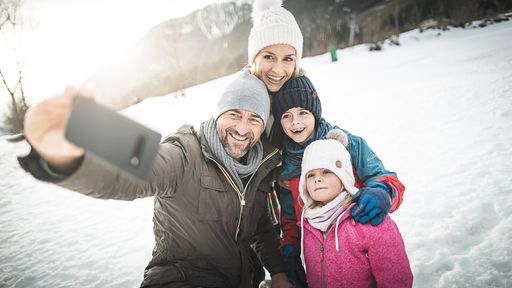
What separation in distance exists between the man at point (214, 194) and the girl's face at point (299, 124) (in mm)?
235

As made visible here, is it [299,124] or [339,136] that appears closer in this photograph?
[339,136]

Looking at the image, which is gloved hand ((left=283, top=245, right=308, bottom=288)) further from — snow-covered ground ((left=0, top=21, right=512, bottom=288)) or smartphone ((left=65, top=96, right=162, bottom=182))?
smartphone ((left=65, top=96, right=162, bottom=182))

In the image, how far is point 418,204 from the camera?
303 centimetres

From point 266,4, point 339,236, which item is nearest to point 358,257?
point 339,236

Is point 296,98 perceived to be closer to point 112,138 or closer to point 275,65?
point 275,65

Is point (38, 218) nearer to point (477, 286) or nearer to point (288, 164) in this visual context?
point (288, 164)

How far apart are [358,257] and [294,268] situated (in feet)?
2.18

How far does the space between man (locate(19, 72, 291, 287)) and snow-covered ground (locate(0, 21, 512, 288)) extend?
5.19 feet

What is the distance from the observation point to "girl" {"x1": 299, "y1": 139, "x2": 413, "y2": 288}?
133 centimetres

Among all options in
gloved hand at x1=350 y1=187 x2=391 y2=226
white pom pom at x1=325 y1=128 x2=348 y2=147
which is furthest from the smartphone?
white pom pom at x1=325 y1=128 x2=348 y2=147

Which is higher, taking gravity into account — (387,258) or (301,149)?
(301,149)

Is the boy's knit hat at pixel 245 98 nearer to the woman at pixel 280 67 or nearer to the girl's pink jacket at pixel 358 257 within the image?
the woman at pixel 280 67

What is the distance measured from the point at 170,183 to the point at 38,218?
16.0 feet

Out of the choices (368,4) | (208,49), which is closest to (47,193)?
(368,4)
